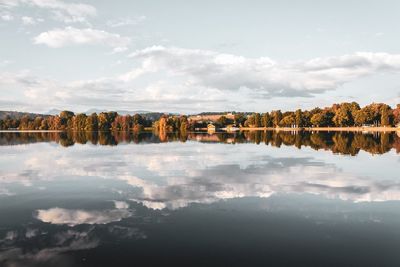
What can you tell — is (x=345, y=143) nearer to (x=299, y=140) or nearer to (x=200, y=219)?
(x=299, y=140)

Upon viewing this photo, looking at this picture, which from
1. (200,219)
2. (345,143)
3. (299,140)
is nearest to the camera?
(200,219)

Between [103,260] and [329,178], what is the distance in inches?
898

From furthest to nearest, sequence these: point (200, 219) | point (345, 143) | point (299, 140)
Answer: point (299, 140) < point (345, 143) < point (200, 219)

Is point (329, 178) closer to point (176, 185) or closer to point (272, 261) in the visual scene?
point (176, 185)

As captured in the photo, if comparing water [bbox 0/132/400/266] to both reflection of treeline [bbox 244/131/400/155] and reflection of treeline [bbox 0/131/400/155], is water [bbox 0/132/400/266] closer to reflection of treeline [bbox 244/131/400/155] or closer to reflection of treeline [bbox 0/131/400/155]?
reflection of treeline [bbox 244/131/400/155]

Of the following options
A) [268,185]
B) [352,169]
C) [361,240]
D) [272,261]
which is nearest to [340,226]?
[361,240]

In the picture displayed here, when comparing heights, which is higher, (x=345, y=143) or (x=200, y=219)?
(x=345, y=143)

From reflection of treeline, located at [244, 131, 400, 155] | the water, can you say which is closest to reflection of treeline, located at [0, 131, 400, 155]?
reflection of treeline, located at [244, 131, 400, 155]

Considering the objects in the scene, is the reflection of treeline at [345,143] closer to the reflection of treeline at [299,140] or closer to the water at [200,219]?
the reflection of treeline at [299,140]

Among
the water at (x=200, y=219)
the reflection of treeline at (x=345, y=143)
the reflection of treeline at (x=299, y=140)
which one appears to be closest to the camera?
the water at (x=200, y=219)

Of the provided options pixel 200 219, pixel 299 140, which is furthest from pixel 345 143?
pixel 200 219

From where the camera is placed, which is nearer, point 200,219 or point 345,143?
point 200,219

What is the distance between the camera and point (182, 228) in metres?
16.2

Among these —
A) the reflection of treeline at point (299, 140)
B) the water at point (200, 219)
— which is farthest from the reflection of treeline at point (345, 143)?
the water at point (200, 219)
